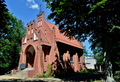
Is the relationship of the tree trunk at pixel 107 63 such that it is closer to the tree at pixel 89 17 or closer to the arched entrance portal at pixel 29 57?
the tree at pixel 89 17

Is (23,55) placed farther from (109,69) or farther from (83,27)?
(109,69)

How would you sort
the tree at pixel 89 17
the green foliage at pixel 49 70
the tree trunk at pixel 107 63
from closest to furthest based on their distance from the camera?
1. the tree at pixel 89 17
2. the tree trunk at pixel 107 63
3. the green foliage at pixel 49 70

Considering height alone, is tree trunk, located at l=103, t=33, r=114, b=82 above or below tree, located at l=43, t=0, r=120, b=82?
below

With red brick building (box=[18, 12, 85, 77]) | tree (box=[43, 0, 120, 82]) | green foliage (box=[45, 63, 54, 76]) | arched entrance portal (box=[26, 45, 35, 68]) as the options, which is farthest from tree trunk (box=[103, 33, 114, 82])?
arched entrance portal (box=[26, 45, 35, 68])

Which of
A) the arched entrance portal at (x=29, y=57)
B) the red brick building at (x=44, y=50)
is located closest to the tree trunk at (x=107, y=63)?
the red brick building at (x=44, y=50)

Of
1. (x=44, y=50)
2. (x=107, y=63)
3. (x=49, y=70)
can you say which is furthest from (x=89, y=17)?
(x=44, y=50)

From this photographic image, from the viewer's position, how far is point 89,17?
10586 mm

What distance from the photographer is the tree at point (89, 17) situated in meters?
9.38

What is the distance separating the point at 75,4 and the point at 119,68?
745 cm

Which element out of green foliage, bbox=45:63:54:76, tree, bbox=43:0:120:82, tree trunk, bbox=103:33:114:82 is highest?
tree, bbox=43:0:120:82

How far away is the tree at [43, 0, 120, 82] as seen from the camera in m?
9.38

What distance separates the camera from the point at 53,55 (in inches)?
779

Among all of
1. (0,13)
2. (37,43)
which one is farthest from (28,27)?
(0,13)

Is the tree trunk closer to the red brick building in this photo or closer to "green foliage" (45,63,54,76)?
"green foliage" (45,63,54,76)
